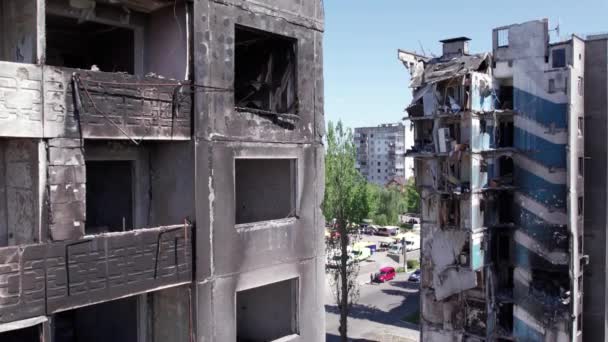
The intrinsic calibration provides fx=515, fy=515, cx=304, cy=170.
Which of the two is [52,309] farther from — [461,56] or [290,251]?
[461,56]

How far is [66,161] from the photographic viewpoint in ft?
32.4

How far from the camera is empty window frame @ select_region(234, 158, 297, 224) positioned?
14.8 meters

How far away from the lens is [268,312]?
15.0m

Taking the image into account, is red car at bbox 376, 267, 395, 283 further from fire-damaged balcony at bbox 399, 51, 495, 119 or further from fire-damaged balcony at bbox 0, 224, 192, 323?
fire-damaged balcony at bbox 0, 224, 192, 323

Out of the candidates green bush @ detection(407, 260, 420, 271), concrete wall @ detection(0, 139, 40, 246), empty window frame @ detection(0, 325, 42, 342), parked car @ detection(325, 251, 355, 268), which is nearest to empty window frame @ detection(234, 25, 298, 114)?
concrete wall @ detection(0, 139, 40, 246)

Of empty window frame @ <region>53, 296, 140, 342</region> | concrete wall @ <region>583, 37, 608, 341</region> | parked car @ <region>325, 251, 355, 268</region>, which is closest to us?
empty window frame @ <region>53, 296, 140, 342</region>

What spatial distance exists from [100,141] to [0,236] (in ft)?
9.26

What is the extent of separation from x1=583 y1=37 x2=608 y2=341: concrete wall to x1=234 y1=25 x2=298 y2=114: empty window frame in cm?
2016

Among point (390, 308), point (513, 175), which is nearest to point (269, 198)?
point (513, 175)

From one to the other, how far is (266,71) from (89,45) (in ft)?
16.5

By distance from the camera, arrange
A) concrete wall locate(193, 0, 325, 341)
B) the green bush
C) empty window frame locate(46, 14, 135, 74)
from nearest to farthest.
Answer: concrete wall locate(193, 0, 325, 341) < empty window frame locate(46, 14, 135, 74) < the green bush

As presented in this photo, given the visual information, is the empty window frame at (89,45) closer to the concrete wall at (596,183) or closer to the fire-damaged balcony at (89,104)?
the fire-damaged balcony at (89,104)

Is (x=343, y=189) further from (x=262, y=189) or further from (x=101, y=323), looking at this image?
(x=101, y=323)

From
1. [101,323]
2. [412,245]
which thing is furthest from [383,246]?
[101,323]
